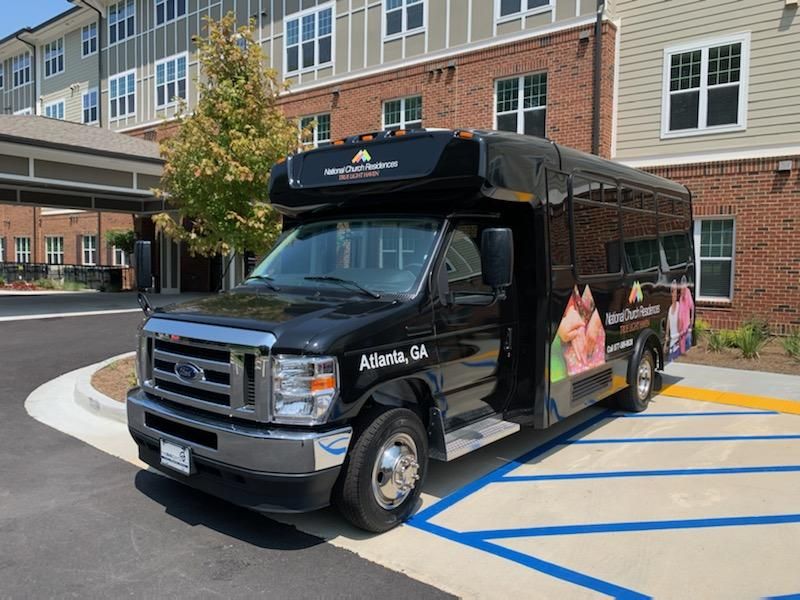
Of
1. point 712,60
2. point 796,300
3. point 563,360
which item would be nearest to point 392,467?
point 563,360

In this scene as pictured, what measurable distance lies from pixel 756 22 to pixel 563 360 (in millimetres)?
10934

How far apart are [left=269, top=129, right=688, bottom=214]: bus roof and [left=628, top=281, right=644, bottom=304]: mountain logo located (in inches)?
75.1

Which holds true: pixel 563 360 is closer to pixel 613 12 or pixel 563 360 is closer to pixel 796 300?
pixel 796 300

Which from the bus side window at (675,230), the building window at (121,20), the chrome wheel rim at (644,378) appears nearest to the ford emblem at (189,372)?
the chrome wheel rim at (644,378)

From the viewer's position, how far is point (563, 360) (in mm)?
5605

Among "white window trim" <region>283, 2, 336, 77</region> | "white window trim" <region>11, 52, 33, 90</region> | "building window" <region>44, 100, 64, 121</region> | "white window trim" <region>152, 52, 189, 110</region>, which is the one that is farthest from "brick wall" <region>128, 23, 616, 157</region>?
"white window trim" <region>11, 52, 33, 90</region>

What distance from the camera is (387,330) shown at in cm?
400

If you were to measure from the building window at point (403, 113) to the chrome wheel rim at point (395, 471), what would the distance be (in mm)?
14255

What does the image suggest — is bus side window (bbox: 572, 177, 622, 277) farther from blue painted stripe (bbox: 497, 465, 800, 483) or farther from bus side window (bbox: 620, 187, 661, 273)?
blue painted stripe (bbox: 497, 465, 800, 483)

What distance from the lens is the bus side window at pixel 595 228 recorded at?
589 cm

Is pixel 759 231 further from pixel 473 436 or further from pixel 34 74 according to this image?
pixel 34 74

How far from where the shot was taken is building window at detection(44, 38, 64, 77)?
31.2 metres

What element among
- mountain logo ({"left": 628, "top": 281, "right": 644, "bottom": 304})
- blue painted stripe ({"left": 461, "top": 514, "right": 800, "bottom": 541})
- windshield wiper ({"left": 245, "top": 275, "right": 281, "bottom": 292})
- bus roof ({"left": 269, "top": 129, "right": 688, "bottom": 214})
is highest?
bus roof ({"left": 269, "top": 129, "right": 688, "bottom": 214})

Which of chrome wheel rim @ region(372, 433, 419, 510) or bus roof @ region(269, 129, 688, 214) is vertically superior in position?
bus roof @ region(269, 129, 688, 214)
